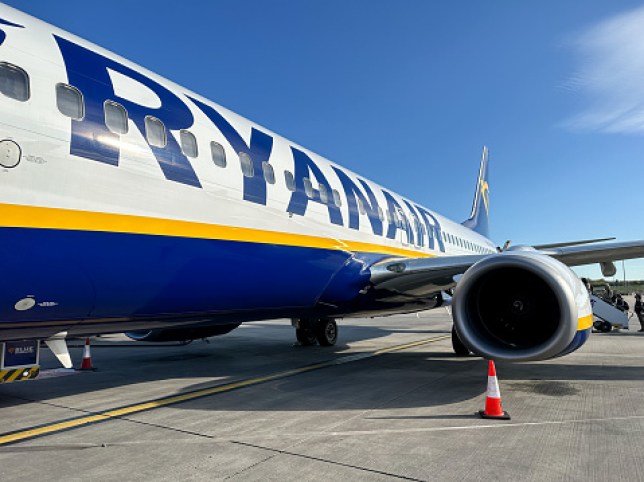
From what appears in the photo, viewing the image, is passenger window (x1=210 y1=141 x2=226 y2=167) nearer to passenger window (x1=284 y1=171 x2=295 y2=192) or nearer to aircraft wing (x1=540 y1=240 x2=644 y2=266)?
passenger window (x1=284 y1=171 x2=295 y2=192)

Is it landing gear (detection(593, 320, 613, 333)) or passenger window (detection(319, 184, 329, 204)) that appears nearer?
passenger window (detection(319, 184, 329, 204))

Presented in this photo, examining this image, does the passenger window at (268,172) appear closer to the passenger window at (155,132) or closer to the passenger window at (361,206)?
the passenger window at (155,132)

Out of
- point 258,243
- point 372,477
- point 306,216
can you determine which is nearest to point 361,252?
point 306,216

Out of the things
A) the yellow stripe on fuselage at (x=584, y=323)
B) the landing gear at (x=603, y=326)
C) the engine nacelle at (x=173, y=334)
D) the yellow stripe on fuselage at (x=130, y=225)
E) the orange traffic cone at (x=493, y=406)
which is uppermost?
the yellow stripe on fuselage at (x=130, y=225)

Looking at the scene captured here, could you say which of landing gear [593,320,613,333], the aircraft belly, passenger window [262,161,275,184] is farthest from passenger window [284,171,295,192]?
landing gear [593,320,613,333]

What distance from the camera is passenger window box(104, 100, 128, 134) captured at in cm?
432

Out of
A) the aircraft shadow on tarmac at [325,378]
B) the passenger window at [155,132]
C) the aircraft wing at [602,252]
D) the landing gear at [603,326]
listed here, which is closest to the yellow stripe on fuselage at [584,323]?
the aircraft shadow on tarmac at [325,378]

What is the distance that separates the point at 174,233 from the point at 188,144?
41.8 inches

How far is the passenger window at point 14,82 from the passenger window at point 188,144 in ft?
5.18

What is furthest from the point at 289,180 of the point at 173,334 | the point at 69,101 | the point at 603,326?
the point at 603,326

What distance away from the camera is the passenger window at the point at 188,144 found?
5.12m

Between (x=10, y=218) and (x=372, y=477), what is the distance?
2983 millimetres

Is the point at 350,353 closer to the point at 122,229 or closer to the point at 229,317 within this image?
the point at 229,317

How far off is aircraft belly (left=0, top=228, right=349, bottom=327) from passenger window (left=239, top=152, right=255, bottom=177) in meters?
0.92
